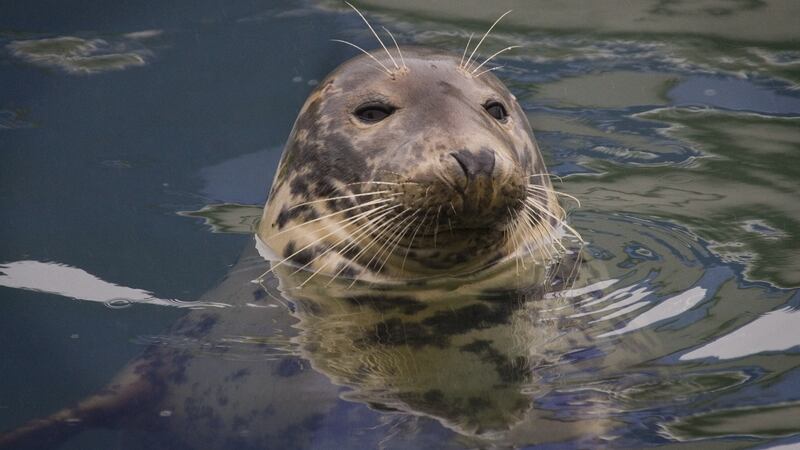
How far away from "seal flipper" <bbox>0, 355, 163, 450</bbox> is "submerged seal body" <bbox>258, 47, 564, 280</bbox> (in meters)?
0.74

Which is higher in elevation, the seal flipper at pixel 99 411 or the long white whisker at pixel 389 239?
the long white whisker at pixel 389 239

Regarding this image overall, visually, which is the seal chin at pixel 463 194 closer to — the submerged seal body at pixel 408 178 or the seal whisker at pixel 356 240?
the submerged seal body at pixel 408 178

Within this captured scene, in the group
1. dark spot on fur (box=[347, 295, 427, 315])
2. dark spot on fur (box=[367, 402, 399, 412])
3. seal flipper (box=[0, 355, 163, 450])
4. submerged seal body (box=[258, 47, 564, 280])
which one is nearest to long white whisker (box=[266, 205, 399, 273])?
submerged seal body (box=[258, 47, 564, 280])

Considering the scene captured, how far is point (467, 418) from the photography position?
3652 millimetres

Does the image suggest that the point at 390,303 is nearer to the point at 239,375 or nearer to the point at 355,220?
the point at 355,220

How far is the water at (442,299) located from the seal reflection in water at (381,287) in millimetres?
26

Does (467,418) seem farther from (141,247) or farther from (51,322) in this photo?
(141,247)

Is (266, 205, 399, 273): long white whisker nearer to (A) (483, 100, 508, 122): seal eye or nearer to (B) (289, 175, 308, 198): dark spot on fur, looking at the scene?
(B) (289, 175, 308, 198): dark spot on fur

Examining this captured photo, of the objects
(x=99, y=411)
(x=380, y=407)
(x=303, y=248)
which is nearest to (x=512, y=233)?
(x=303, y=248)

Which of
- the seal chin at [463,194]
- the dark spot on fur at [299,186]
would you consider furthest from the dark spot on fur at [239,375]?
the dark spot on fur at [299,186]

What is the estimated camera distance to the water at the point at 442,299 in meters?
3.84

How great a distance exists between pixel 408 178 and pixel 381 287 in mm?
551

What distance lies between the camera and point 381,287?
450 centimetres

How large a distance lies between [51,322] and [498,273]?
1846 mm
